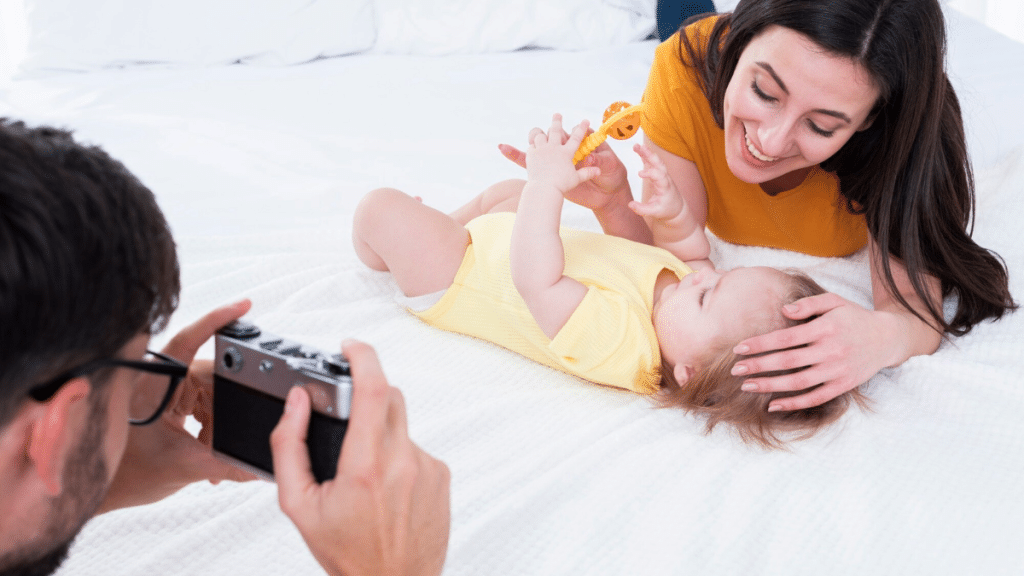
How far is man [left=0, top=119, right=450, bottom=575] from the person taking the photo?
0.44 meters

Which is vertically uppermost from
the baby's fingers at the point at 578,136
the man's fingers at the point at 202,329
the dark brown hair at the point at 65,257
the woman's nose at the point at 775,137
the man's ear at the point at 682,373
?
the dark brown hair at the point at 65,257

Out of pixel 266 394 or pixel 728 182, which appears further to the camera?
pixel 728 182

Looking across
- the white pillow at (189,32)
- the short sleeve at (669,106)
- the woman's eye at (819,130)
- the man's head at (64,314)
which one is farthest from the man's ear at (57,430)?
the white pillow at (189,32)

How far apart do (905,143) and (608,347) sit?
1.63 feet

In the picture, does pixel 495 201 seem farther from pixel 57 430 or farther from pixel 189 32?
pixel 189 32

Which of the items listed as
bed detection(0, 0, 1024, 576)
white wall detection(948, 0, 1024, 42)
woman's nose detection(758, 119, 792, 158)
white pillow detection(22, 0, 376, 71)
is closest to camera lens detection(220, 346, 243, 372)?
bed detection(0, 0, 1024, 576)

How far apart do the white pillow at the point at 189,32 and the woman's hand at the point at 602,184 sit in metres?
1.28

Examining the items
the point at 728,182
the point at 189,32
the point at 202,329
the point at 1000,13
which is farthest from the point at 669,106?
the point at 1000,13

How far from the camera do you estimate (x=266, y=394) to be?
0.63 metres

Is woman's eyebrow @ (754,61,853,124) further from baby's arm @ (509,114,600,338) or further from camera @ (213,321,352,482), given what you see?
camera @ (213,321,352,482)

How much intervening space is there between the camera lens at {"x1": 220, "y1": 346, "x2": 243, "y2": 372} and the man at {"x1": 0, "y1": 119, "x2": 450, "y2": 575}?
7cm

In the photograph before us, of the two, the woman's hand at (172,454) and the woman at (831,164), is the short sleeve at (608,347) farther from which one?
the woman's hand at (172,454)

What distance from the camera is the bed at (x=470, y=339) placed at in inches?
32.4

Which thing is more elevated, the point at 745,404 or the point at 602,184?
the point at 602,184
